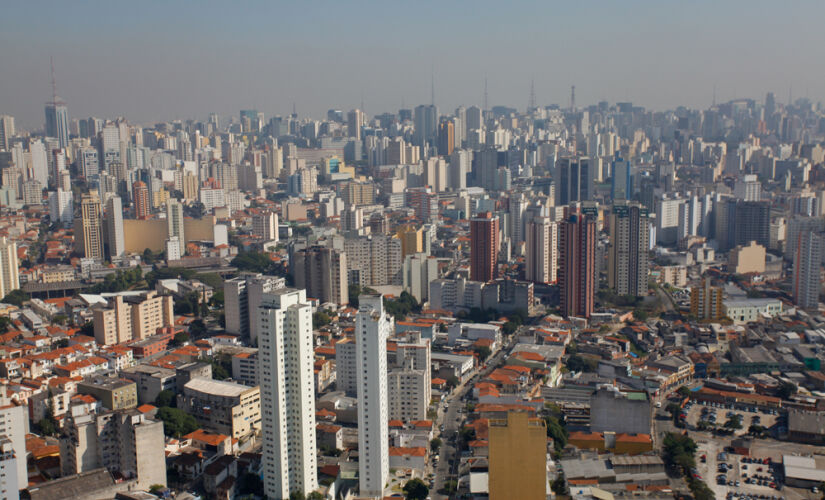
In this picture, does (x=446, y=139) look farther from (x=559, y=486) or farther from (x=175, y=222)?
(x=559, y=486)

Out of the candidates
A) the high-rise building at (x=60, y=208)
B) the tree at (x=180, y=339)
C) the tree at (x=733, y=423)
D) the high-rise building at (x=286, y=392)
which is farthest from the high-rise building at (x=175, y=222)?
the tree at (x=733, y=423)

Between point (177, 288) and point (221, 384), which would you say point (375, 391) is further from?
point (177, 288)

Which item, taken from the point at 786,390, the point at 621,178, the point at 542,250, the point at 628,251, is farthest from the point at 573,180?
the point at 786,390

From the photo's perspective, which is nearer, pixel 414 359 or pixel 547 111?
pixel 414 359

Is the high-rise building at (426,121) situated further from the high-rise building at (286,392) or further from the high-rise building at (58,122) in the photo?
the high-rise building at (286,392)

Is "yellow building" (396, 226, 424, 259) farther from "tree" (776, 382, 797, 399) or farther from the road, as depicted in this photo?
"tree" (776, 382, 797, 399)

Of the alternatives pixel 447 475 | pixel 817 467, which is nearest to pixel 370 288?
pixel 447 475
